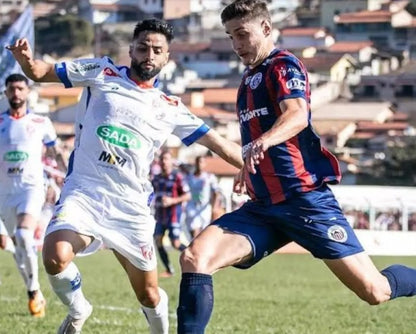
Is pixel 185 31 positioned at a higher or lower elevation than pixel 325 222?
lower

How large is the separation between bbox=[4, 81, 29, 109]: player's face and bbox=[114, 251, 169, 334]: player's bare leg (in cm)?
382

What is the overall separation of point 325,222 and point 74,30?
12188 cm

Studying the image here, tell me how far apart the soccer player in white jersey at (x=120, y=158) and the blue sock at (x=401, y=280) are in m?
1.24

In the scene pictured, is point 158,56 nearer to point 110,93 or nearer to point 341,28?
point 110,93

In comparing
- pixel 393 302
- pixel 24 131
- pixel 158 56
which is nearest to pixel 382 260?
pixel 393 302

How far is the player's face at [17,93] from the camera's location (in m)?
12.5

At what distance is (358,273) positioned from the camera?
813cm

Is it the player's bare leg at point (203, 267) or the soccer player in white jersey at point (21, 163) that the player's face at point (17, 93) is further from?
the player's bare leg at point (203, 267)

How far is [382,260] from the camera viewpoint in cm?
2528

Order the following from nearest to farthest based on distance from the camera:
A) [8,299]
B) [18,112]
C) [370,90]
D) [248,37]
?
[248,37] → [18,112] → [8,299] → [370,90]

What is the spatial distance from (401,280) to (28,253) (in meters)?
4.91

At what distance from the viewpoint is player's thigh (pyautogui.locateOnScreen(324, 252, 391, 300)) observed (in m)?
8.11

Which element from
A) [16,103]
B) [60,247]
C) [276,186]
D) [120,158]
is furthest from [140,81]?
[16,103]

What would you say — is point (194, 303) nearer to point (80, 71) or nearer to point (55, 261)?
point (55, 261)
